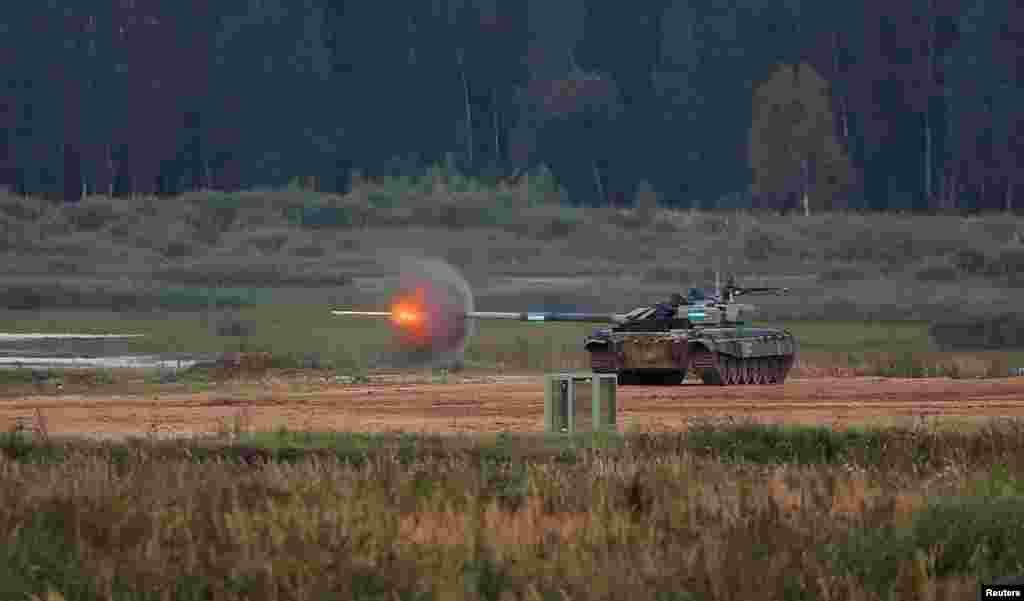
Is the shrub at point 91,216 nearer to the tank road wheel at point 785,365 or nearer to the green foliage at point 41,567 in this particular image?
the tank road wheel at point 785,365

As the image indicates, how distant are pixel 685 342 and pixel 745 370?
187cm

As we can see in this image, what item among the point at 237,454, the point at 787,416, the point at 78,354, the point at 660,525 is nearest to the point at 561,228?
the point at 78,354

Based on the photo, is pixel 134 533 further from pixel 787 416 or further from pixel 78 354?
pixel 78 354

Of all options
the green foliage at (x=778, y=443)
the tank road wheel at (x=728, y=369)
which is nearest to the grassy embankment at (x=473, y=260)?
the tank road wheel at (x=728, y=369)

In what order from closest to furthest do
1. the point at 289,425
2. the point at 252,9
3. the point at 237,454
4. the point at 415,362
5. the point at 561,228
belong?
the point at 237,454 → the point at 289,425 → the point at 415,362 → the point at 561,228 → the point at 252,9

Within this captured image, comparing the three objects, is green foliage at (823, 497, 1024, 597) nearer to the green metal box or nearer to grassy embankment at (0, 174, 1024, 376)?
the green metal box

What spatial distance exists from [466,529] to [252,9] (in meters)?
99.4

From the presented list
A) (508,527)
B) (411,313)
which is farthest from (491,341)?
(508,527)

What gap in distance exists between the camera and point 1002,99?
110 m

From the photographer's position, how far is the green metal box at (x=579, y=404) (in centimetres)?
3175

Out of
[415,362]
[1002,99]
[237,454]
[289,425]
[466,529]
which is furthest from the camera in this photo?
[1002,99]

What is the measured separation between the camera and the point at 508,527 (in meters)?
19.9

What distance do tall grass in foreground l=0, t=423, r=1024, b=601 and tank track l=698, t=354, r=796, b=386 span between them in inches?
732

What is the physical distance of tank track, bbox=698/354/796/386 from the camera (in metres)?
45.4
